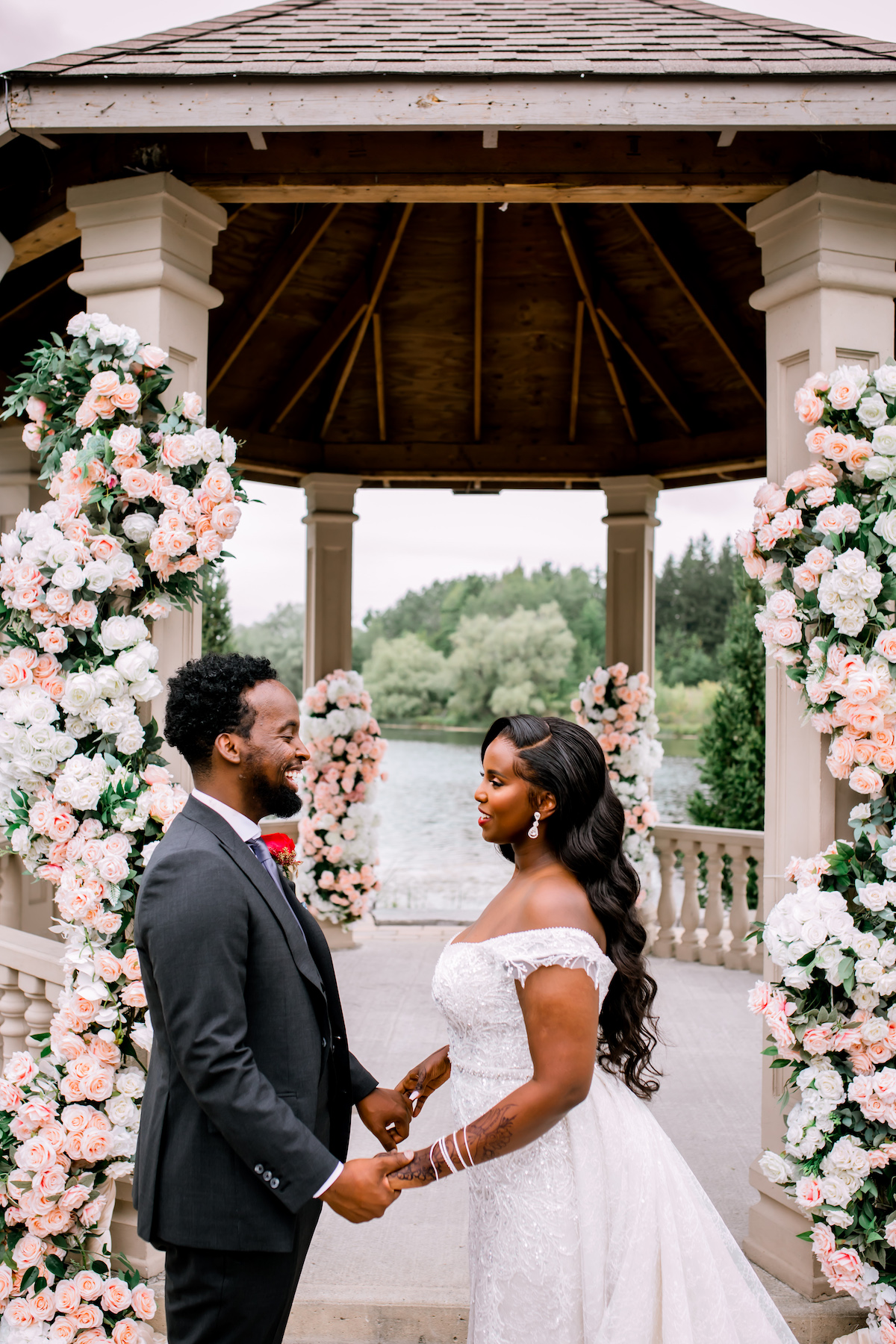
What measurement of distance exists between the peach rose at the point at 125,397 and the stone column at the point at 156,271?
25 cm

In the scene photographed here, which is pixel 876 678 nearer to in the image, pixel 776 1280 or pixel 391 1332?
pixel 776 1280

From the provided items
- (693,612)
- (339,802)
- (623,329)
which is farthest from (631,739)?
(693,612)

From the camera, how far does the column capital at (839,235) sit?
3.01m

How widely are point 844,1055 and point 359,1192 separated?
62.1 inches

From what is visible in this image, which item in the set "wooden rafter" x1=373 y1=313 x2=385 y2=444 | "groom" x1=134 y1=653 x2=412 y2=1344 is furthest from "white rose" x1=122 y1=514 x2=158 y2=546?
"wooden rafter" x1=373 y1=313 x2=385 y2=444

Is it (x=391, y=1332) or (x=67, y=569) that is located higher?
(x=67, y=569)

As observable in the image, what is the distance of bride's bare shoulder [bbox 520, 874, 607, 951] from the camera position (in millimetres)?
1979

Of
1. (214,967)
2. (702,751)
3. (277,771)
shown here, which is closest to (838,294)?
(277,771)

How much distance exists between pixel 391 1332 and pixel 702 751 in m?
9.26

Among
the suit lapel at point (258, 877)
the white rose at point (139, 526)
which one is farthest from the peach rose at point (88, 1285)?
the white rose at point (139, 526)

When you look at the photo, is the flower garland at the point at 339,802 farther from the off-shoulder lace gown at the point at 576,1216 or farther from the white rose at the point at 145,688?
the off-shoulder lace gown at the point at 576,1216

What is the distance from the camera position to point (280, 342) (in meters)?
6.29

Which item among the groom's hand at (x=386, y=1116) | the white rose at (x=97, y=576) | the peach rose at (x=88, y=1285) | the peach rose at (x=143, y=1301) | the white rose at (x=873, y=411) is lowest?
the peach rose at (x=143, y=1301)

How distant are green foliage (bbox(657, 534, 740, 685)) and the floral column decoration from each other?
88.8ft
